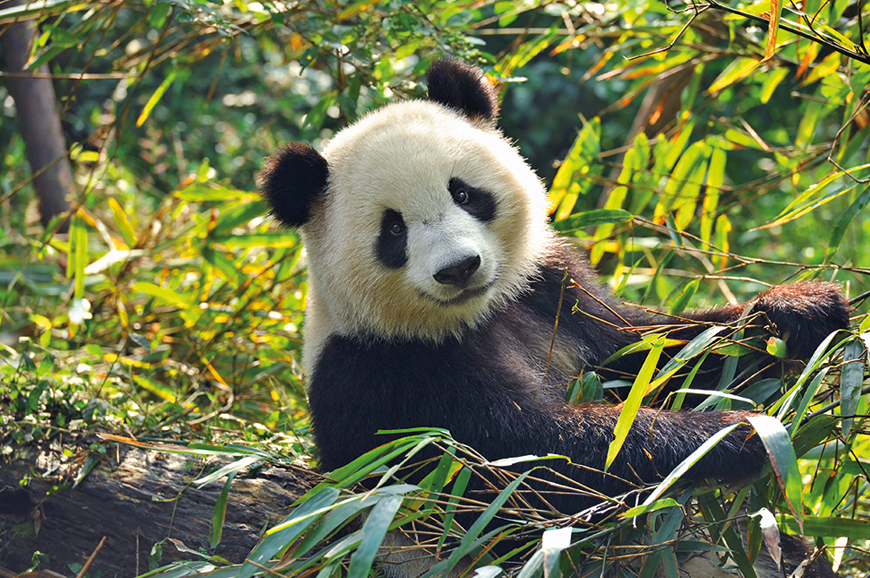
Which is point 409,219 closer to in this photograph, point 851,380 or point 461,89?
point 461,89

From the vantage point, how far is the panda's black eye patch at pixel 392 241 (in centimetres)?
229

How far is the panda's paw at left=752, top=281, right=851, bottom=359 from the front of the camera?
2242 mm

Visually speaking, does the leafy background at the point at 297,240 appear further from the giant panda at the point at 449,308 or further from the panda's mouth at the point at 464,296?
the panda's mouth at the point at 464,296

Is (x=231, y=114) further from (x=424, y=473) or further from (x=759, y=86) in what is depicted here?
(x=424, y=473)

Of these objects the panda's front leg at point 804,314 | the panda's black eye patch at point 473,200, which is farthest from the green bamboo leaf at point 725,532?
the panda's black eye patch at point 473,200

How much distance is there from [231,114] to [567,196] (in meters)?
4.93

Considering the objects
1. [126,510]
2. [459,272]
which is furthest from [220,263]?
[459,272]

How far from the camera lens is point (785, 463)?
60.4 inches

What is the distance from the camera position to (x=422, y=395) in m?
2.24

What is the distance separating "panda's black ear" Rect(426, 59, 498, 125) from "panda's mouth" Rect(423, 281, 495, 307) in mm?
750

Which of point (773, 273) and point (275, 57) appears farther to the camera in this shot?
point (275, 57)

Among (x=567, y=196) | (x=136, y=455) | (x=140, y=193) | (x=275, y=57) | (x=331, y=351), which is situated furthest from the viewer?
(x=275, y=57)

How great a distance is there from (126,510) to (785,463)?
6.65 feet

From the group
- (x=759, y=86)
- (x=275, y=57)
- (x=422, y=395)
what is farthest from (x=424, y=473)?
(x=275, y=57)
